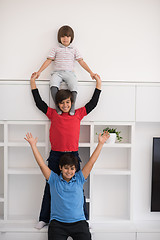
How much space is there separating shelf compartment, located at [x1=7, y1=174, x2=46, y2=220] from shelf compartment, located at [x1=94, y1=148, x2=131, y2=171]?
1.79 feet

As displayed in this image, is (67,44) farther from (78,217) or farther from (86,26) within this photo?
(78,217)

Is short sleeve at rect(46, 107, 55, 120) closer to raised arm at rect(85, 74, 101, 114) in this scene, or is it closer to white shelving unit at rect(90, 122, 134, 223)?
raised arm at rect(85, 74, 101, 114)

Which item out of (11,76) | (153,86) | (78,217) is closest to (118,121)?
(153,86)

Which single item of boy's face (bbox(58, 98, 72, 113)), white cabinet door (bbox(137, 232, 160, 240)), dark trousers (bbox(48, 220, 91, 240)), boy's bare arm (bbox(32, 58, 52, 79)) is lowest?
white cabinet door (bbox(137, 232, 160, 240))

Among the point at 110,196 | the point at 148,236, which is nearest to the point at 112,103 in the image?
the point at 110,196

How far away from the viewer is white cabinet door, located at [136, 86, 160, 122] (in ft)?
7.59

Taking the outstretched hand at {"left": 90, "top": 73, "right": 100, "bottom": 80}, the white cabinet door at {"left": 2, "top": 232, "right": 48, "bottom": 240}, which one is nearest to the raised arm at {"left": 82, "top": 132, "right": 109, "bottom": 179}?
the outstretched hand at {"left": 90, "top": 73, "right": 100, "bottom": 80}

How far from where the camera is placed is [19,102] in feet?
7.48

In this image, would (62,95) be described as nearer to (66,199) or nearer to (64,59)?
(64,59)

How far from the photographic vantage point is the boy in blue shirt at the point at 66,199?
204cm

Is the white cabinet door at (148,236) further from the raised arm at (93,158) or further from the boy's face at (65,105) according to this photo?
the boy's face at (65,105)

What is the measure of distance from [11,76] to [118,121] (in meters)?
1.00

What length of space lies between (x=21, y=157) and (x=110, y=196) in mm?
865

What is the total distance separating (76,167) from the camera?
6.92ft
